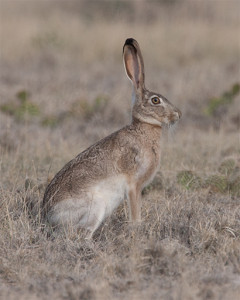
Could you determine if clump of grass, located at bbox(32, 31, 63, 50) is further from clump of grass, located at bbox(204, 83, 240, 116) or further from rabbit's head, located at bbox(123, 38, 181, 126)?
rabbit's head, located at bbox(123, 38, 181, 126)

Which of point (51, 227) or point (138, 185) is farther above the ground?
point (138, 185)

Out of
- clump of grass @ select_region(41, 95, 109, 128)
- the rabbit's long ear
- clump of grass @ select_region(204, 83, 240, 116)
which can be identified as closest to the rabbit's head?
the rabbit's long ear

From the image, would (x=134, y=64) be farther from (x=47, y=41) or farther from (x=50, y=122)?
(x=47, y=41)

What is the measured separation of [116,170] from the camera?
4.93 metres

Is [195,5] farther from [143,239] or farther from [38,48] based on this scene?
[143,239]

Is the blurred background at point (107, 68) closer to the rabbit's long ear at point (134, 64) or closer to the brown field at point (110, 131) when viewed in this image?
the brown field at point (110, 131)

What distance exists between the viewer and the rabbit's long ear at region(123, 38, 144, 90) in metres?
5.27

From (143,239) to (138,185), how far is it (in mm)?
572

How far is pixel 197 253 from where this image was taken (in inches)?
175

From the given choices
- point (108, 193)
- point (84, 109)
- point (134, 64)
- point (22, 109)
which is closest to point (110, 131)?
point (84, 109)

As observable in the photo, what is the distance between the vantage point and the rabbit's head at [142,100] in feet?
17.2

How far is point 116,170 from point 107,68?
892cm

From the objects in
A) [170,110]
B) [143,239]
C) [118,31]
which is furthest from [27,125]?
[118,31]

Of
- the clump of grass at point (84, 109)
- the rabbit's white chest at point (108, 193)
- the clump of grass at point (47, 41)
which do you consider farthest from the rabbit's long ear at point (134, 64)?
the clump of grass at point (47, 41)
